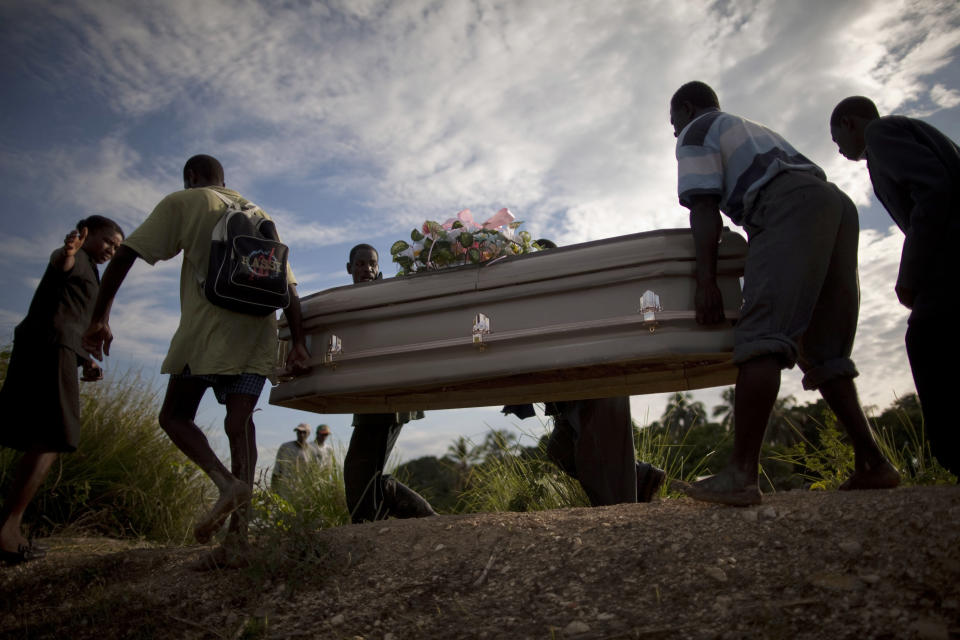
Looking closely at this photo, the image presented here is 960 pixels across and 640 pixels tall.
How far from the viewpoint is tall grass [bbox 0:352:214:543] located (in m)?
5.74

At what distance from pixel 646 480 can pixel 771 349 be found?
192 cm

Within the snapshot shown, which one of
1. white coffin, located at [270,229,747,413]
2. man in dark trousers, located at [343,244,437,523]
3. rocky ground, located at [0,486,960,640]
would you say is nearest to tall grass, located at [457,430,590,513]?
man in dark trousers, located at [343,244,437,523]

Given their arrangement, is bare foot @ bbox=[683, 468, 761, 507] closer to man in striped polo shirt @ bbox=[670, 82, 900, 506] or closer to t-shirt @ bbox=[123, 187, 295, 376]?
man in striped polo shirt @ bbox=[670, 82, 900, 506]

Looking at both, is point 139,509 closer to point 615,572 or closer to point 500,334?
point 500,334

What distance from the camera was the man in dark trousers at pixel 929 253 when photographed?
8.84ft

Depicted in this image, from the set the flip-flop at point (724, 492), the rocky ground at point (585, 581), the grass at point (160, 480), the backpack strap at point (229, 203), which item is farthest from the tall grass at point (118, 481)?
the flip-flop at point (724, 492)

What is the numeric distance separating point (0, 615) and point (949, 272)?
14.1 ft

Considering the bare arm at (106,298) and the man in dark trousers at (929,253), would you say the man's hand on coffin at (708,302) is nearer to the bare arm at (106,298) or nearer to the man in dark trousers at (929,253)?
the man in dark trousers at (929,253)

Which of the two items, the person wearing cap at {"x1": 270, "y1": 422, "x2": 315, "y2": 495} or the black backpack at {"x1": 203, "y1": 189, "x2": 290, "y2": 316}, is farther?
the person wearing cap at {"x1": 270, "y1": 422, "x2": 315, "y2": 495}

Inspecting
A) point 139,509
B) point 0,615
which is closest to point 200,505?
point 139,509

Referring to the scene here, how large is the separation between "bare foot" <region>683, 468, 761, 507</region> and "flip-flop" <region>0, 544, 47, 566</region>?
3.50 metres

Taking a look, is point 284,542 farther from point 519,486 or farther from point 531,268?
point 519,486

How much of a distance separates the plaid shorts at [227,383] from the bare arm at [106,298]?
417mm

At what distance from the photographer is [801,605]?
6.18 feet
